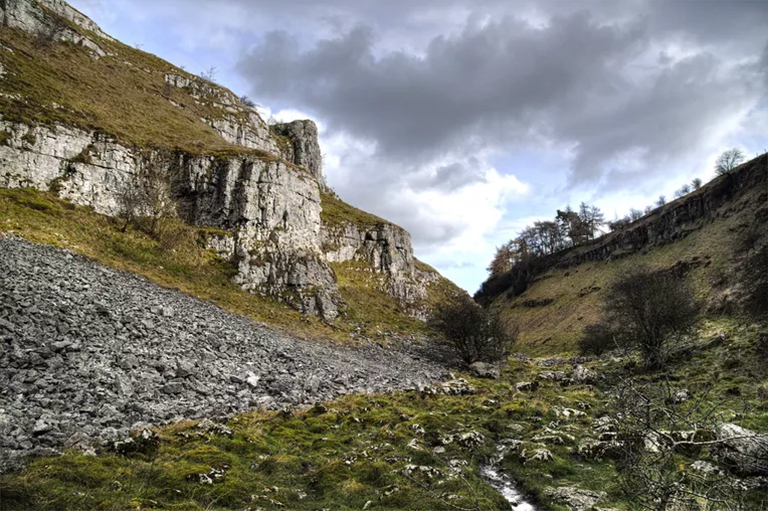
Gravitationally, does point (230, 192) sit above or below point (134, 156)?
below

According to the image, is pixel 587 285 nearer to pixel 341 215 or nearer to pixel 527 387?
pixel 341 215

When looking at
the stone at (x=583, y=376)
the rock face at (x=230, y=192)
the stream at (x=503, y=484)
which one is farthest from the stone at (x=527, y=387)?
the rock face at (x=230, y=192)

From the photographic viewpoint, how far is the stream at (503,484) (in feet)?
35.3

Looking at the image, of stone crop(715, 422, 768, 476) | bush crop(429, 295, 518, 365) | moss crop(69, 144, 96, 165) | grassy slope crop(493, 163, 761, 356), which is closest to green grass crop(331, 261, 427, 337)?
bush crop(429, 295, 518, 365)

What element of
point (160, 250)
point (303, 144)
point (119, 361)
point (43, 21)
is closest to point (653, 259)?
point (303, 144)

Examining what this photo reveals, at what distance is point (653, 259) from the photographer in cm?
7625

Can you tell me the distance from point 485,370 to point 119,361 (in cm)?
3025

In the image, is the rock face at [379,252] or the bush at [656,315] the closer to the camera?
the bush at [656,315]

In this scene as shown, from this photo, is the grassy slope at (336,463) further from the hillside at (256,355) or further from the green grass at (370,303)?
the green grass at (370,303)

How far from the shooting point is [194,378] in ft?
57.9

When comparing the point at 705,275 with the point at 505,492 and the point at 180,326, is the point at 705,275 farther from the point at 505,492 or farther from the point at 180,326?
the point at 180,326

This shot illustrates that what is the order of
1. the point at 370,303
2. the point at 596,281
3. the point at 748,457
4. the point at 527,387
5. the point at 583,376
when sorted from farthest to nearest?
the point at 596,281
the point at 370,303
the point at 583,376
the point at 527,387
the point at 748,457

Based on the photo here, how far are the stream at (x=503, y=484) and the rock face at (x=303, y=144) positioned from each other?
87465 mm

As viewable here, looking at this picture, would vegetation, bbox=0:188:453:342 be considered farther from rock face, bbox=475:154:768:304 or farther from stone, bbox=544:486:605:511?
rock face, bbox=475:154:768:304
